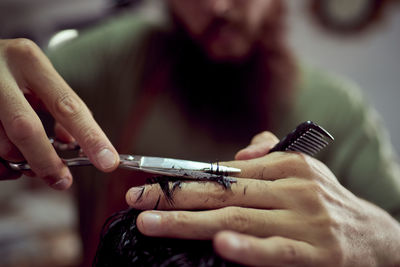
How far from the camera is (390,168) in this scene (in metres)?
0.79

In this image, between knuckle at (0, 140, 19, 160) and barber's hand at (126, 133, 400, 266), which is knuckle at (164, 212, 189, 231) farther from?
knuckle at (0, 140, 19, 160)

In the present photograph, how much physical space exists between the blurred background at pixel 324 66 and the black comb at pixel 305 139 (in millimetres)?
1073

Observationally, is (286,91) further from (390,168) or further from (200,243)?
(200,243)

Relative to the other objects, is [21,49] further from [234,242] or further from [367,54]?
[367,54]

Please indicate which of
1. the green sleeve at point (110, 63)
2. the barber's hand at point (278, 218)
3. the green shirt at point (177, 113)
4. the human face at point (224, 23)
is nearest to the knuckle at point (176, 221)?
the barber's hand at point (278, 218)

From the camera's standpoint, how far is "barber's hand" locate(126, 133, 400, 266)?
34cm

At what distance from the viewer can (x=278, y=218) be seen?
1.20ft

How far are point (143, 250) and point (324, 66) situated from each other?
1.48 meters

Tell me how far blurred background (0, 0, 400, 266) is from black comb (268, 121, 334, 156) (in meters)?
1.07

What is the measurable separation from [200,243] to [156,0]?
1.73m

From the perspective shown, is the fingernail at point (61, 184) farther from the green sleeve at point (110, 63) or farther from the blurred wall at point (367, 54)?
the blurred wall at point (367, 54)

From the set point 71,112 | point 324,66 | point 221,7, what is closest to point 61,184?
point 71,112

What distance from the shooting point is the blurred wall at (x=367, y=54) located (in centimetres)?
147

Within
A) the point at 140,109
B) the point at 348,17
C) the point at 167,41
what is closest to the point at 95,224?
the point at 140,109
